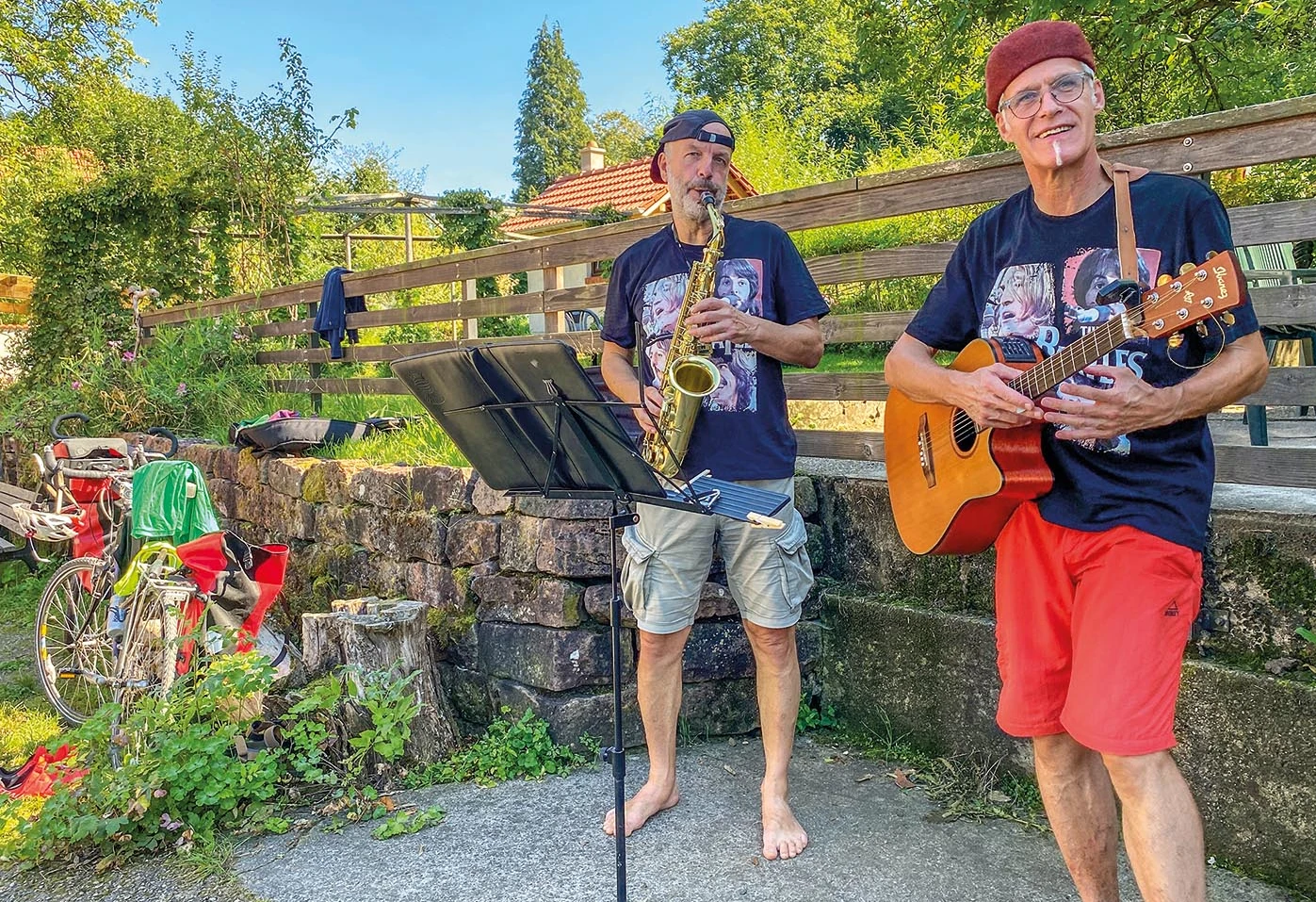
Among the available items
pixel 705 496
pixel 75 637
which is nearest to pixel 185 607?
pixel 75 637

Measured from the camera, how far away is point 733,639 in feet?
11.9

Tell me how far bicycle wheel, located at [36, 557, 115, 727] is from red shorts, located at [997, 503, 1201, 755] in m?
4.03

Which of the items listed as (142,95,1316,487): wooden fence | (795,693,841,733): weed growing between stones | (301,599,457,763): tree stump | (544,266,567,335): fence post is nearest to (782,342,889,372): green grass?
(544,266,567,335): fence post

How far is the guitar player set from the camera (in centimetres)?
177

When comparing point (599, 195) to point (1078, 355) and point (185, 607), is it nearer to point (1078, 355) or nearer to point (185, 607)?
point (185, 607)

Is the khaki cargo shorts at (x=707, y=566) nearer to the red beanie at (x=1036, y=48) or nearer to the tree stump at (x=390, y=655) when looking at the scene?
the tree stump at (x=390, y=655)

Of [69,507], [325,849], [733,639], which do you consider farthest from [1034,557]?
[69,507]

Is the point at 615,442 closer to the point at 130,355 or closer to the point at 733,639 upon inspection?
the point at 733,639

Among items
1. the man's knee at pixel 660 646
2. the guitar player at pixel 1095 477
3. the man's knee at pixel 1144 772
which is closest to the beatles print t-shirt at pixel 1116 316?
the guitar player at pixel 1095 477

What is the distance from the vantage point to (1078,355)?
191 cm

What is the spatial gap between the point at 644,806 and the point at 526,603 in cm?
100

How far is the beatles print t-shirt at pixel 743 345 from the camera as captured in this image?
9.21 ft

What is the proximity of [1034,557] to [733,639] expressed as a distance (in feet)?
5.63

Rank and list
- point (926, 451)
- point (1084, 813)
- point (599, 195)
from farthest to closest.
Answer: point (599, 195) → point (926, 451) → point (1084, 813)
